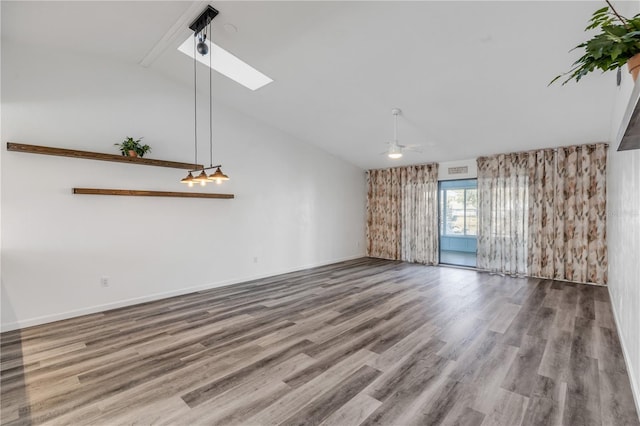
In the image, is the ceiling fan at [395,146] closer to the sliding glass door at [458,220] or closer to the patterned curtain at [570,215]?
the patterned curtain at [570,215]

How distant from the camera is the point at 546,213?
595 cm

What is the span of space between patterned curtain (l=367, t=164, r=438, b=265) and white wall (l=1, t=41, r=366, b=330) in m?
3.35

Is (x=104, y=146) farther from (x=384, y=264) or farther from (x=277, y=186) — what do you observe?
(x=384, y=264)

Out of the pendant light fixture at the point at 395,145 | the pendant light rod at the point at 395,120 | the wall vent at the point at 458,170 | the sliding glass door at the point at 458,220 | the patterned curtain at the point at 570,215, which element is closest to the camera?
the pendant light fixture at the point at 395,145

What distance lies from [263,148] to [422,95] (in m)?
3.45

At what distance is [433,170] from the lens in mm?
7555

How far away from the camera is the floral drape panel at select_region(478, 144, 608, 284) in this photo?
545cm

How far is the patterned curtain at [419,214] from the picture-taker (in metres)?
7.59

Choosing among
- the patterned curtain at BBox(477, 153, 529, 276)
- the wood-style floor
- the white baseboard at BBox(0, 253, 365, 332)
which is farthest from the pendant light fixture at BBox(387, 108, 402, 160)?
the white baseboard at BBox(0, 253, 365, 332)

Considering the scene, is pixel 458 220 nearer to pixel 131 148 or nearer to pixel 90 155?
pixel 131 148

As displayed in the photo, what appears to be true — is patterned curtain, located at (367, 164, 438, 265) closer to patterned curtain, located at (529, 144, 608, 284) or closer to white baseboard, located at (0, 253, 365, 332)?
patterned curtain, located at (529, 144, 608, 284)

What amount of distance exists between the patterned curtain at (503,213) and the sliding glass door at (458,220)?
1.77 metres

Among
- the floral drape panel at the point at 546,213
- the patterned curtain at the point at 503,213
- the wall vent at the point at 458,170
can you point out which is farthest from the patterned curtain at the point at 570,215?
the wall vent at the point at 458,170

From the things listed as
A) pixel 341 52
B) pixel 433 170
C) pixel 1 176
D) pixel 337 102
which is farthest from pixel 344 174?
pixel 1 176
